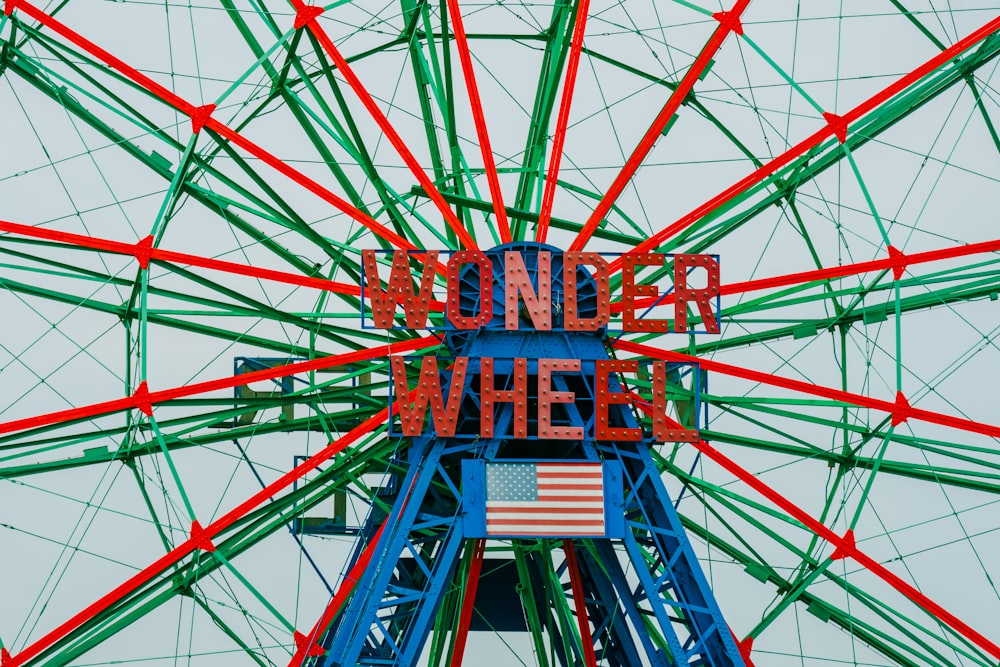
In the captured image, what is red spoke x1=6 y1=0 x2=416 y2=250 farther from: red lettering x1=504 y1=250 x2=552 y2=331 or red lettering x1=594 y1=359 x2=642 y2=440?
red lettering x1=594 y1=359 x2=642 y2=440

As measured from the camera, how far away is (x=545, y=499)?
84.9 feet

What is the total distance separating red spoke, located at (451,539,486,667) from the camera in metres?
29.9

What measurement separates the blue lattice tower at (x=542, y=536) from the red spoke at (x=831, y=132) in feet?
6.04

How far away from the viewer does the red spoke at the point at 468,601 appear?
29.9 metres

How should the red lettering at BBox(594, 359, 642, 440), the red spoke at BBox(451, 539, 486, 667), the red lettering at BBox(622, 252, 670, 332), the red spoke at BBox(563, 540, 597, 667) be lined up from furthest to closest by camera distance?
the red spoke at BBox(451, 539, 486, 667) < the red spoke at BBox(563, 540, 597, 667) < the red lettering at BBox(622, 252, 670, 332) < the red lettering at BBox(594, 359, 642, 440)

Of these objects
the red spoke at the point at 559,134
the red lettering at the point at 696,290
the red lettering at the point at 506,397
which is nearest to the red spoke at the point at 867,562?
the red lettering at the point at 696,290

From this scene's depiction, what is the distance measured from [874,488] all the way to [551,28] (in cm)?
1279

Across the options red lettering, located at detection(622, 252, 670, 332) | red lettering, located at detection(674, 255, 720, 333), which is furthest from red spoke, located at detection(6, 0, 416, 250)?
red lettering, located at detection(674, 255, 720, 333)

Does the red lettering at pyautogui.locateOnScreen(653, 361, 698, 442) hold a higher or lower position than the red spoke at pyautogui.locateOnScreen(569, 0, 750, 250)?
lower

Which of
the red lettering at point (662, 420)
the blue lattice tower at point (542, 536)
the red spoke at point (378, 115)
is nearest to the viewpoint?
the blue lattice tower at point (542, 536)

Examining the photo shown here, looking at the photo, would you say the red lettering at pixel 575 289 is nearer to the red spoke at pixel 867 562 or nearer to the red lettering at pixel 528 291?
the red lettering at pixel 528 291

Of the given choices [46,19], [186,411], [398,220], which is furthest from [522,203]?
[186,411]

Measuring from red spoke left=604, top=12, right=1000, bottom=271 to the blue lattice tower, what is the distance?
1.84 m

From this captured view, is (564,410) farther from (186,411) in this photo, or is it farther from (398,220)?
(186,411)
